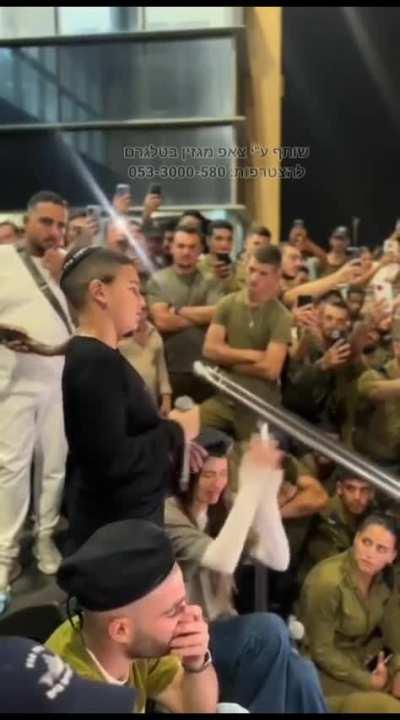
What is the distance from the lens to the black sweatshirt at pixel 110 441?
3.25 ft

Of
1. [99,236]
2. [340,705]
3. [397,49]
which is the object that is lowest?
[340,705]

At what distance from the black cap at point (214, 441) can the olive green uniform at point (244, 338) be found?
0.5 inches

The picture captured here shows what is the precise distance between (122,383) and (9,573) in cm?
44

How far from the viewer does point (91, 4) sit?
1.15 m

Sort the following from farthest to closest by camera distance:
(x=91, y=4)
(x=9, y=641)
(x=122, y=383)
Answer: (x=91, y=4) → (x=122, y=383) → (x=9, y=641)

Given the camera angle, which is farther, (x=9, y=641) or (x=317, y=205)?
(x=317, y=205)

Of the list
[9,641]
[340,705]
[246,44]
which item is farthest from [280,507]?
[246,44]

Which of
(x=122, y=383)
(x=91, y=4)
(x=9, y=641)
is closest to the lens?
(x=9, y=641)

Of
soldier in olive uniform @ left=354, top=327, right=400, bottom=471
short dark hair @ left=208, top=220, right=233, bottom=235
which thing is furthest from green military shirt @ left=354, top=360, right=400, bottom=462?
short dark hair @ left=208, top=220, right=233, bottom=235

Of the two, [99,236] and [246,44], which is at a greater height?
[246,44]

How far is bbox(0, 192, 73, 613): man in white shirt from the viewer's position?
1177mm

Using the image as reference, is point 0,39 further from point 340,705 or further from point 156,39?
point 340,705

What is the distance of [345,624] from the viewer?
4.37ft

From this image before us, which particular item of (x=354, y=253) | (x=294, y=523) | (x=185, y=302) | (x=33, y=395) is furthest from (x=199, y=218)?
(x=294, y=523)
